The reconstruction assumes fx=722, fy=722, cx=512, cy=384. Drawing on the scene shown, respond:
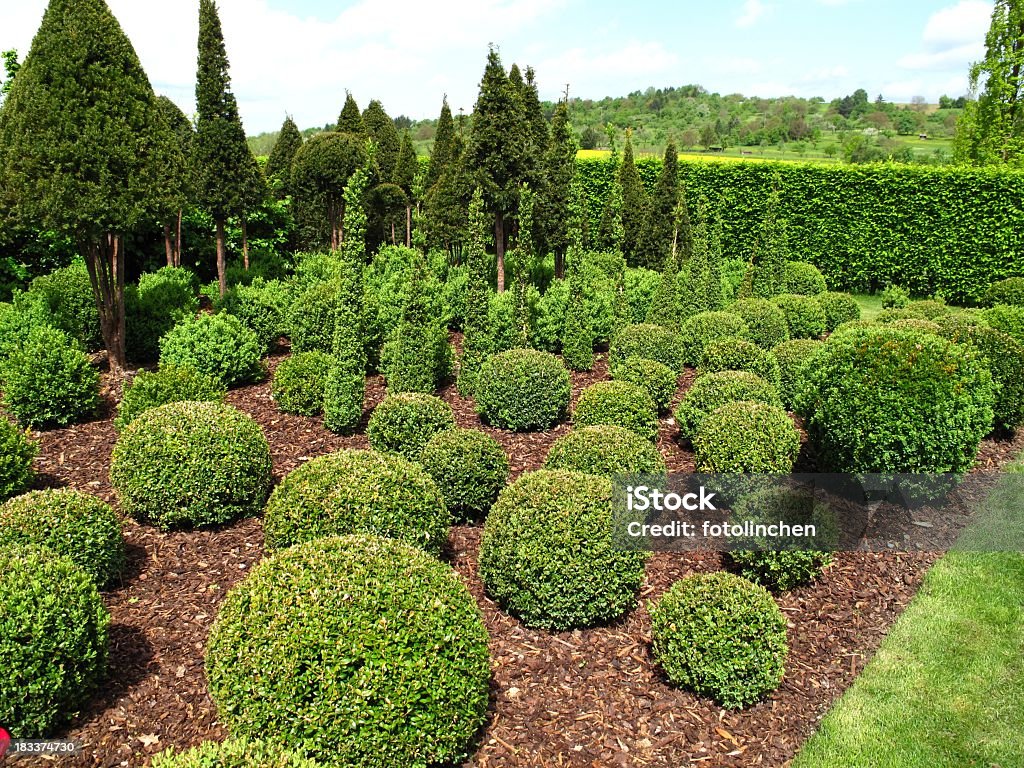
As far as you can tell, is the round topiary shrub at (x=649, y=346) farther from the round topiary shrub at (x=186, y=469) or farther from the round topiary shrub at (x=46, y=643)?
the round topiary shrub at (x=46, y=643)

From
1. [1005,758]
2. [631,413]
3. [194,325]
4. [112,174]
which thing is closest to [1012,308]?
[631,413]

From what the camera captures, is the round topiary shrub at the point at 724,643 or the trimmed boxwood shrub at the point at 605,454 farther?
the trimmed boxwood shrub at the point at 605,454

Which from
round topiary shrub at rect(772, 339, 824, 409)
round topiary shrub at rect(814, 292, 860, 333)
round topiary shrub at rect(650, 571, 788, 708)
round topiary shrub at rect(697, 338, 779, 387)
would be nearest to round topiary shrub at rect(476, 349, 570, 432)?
round topiary shrub at rect(697, 338, 779, 387)

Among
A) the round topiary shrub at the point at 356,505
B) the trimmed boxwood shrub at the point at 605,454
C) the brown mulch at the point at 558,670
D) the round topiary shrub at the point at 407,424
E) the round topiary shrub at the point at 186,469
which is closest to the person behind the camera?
the brown mulch at the point at 558,670

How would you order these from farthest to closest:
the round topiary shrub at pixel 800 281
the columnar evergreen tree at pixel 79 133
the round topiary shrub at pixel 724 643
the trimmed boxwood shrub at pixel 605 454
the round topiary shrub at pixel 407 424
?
the round topiary shrub at pixel 800 281 → the columnar evergreen tree at pixel 79 133 → the round topiary shrub at pixel 407 424 → the trimmed boxwood shrub at pixel 605 454 → the round topiary shrub at pixel 724 643

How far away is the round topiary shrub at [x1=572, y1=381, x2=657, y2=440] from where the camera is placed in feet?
30.7

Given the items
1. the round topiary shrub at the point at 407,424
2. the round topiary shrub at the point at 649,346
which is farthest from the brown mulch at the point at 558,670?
the round topiary shrub at the point at 649,346

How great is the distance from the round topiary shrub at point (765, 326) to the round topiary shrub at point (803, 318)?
1.19m

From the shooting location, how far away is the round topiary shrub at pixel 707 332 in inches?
535

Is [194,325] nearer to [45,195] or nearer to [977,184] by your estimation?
[45,195]

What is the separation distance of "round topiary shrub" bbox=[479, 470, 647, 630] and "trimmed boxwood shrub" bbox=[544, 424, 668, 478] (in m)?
1.14

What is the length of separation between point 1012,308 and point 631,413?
30.0ft

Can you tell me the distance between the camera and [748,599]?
5.80m

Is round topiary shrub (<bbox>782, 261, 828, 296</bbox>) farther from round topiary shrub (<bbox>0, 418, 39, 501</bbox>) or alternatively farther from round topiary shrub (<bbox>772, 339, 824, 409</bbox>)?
round topiary shrub (<bbox>0, 418, 39, 501</bbox>)
